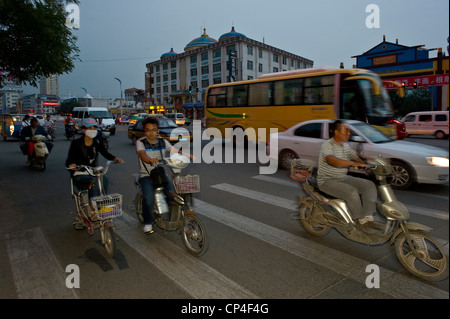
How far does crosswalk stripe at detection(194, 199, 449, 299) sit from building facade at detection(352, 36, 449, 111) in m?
29.8

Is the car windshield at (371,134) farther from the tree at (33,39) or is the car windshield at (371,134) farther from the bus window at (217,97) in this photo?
the bus window at (217,97)

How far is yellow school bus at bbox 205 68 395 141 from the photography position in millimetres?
11672

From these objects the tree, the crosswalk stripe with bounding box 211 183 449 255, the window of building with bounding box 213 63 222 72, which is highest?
the window of building with bounding box 213 63 222 72

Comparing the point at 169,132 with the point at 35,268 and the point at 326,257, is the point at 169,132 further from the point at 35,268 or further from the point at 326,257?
the point at 326,257

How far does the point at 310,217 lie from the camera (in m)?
4.61

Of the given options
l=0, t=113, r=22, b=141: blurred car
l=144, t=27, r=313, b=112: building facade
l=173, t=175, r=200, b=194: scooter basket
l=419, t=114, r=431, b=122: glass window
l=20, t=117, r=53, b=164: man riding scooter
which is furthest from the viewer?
l=144, t=27, r=313, b=112: building facade

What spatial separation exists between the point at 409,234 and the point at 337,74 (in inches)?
391

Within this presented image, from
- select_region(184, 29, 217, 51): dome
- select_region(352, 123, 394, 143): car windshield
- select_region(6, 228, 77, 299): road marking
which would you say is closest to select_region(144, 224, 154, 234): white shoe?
select_region(6, 228, 77, 299): road marking

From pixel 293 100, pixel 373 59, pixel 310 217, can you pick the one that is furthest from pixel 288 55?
pixel 310 217

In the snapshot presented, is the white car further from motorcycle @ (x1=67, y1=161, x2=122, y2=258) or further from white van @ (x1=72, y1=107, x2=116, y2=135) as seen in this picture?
white van @ (x1=72, y1=107, x2=116, y2=135)

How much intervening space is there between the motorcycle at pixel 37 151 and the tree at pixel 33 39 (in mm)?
1905

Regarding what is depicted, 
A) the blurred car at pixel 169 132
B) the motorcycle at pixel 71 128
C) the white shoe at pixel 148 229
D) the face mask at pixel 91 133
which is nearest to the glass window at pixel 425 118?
the blurred car at pixel 169 132

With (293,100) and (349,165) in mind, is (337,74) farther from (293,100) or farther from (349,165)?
(349,165)
